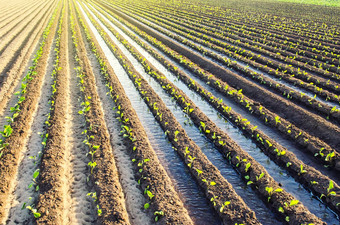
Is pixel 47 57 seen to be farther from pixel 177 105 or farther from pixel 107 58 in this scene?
pixel 177 105

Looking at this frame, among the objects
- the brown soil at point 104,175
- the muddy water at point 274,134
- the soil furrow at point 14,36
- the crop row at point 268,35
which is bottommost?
the muddy water at point 274,134

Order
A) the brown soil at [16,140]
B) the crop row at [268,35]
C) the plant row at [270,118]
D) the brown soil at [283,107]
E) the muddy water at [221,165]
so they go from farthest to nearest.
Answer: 1. the crop row at [268,35]
2. the brown soil at [283,107]
3. the plant row at [270,118]
4. the brown soil at [16,140]
5. the muddy water at [221,165]

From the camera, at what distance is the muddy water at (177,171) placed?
542cm

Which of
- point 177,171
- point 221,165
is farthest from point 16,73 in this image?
point 221,165

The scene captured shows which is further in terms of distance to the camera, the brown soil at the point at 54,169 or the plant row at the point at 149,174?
the plant row at the point at 149,174

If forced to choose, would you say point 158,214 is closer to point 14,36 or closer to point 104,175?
point 104,175

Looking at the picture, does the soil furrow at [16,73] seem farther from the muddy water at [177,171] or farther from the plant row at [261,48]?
the plant row at [261,48]

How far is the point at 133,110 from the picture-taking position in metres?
9.25

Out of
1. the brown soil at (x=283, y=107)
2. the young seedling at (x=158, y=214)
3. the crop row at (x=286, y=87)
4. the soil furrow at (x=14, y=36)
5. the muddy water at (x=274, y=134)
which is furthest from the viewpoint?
the soil furrow at (x=14, y=36)

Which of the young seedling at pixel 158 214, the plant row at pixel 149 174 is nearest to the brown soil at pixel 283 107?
the plant row at pixel 149 174

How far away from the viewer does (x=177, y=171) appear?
21.6 feet

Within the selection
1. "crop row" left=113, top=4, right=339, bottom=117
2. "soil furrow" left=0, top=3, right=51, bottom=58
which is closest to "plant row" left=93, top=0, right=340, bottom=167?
"crop row" left=113, top=4, right=339, bottom=117

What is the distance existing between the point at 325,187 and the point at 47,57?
46.2 ft

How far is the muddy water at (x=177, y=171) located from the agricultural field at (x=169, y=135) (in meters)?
0.03
